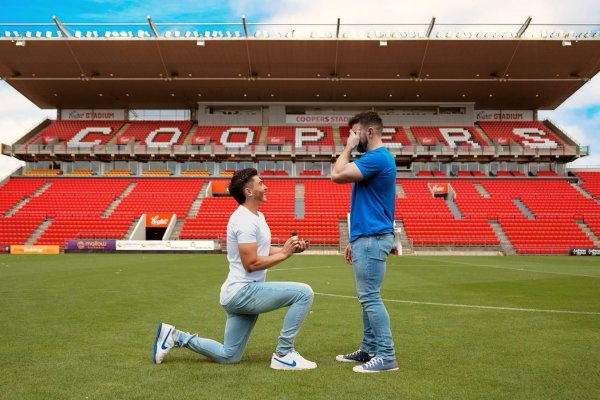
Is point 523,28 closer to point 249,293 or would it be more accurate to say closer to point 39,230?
point 39,230

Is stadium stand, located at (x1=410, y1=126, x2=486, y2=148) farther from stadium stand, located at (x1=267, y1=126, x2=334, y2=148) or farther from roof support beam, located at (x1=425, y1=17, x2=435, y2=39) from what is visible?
roof support beam, located at (x1=425, y1=17, x2=435, y2=39)

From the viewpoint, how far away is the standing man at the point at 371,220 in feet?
15.6

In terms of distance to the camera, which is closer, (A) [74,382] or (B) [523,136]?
(A) [74,382]

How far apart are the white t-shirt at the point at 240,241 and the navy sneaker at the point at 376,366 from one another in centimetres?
125

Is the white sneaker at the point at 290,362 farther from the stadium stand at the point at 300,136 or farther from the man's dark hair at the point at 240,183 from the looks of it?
the stadium stand at the point at 300,136

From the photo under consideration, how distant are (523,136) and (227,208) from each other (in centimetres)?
2909

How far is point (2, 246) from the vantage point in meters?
32.9

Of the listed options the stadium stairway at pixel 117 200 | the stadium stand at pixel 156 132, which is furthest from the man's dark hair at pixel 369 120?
the stadium stand at pixel 156 132

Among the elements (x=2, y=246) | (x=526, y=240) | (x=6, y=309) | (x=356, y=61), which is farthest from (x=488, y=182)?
(x=6, y=309)

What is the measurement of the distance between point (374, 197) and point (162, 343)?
8.21 feet

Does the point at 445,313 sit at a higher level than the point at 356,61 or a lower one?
lower

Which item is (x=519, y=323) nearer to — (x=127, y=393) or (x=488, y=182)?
(x=127, y=393)

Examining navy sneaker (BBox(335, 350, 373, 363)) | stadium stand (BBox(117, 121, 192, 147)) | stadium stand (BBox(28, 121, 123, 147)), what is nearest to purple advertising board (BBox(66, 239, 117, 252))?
stadium stand (BBox(117, 121, 192, 147))

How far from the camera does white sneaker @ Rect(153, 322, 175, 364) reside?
16.2ft
